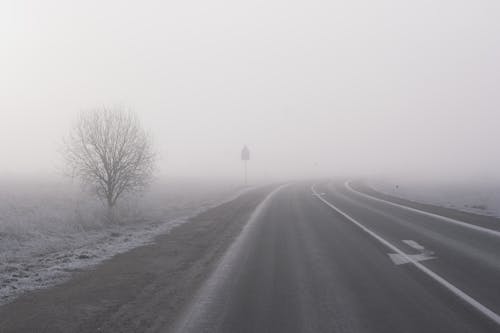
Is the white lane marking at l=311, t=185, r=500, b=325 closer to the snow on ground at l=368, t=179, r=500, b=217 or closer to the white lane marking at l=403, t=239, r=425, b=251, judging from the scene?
the white lane marking at l=403, t=239, r=425, b=251

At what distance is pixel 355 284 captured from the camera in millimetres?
7164

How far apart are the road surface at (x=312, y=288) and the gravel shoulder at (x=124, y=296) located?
22 millimetres

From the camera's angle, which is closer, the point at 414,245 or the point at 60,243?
the point at 414,245

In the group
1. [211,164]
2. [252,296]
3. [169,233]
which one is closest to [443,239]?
[252,296]

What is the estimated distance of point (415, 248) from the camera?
10336 mm

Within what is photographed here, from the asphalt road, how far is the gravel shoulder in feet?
1.41

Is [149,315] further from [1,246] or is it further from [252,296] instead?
[1,246]

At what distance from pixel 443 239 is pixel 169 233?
8.67 metres

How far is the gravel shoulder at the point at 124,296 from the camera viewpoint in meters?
5.52

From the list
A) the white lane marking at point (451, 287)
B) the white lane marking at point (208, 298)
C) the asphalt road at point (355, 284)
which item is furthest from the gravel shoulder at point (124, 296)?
the white lane marking at point (451, 287)

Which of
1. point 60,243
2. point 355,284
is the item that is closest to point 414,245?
point 355,284

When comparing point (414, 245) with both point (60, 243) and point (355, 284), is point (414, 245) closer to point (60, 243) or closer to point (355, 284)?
point (355, 284)

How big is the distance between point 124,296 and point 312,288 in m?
3.13

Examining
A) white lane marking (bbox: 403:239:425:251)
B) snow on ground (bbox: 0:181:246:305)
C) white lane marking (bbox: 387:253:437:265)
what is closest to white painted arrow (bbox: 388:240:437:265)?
white lane marking (bbox: 387:253:437:265)
